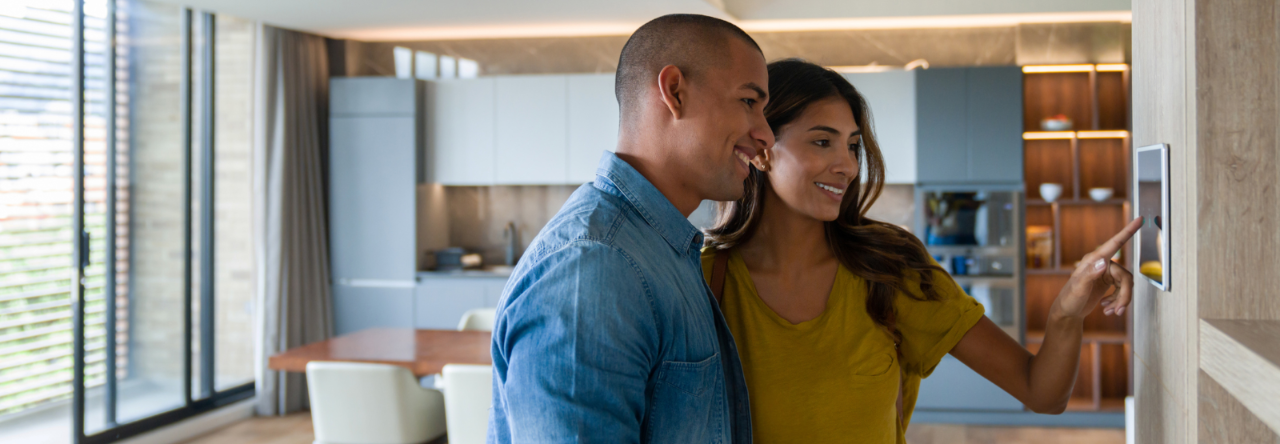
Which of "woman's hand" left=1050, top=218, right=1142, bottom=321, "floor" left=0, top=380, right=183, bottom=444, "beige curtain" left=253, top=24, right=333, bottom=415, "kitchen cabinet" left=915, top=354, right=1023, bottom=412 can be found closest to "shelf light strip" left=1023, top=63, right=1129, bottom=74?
"kitchen cabinet" left=915, top=354, right=1023, bottom=412

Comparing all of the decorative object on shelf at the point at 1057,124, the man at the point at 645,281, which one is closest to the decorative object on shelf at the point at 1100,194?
the decorative object on shelf at the point at 1057,124

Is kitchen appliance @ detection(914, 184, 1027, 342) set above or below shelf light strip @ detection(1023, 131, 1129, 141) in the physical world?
below

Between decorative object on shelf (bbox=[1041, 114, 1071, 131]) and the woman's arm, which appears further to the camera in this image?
decorative object on shelf (bbox=[1041, 114, 1071, 131])

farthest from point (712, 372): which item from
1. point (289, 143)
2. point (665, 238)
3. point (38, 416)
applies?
point (289, 143)

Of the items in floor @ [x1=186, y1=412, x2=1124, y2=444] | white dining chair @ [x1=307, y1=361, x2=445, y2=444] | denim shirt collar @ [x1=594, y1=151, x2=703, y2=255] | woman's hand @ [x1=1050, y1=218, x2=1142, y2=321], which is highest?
denim shirt collar @ [x1=594, y1=151, x2=703, y2=255]

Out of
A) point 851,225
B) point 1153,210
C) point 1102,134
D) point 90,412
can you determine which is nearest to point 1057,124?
point 1102,134

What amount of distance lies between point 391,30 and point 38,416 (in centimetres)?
308

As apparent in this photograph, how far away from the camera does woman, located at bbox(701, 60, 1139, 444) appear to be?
125 centimetres

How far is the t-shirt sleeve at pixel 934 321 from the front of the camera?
4.42 feet

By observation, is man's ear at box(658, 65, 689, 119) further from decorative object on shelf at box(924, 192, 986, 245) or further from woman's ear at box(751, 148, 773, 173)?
decorative object on shelf at box(924, 192, 986, 245)

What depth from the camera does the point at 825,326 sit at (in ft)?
4.29

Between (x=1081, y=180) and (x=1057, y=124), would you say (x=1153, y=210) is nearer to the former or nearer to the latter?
(x=1057, y=124)

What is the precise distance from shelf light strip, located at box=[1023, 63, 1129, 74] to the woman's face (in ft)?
14.1

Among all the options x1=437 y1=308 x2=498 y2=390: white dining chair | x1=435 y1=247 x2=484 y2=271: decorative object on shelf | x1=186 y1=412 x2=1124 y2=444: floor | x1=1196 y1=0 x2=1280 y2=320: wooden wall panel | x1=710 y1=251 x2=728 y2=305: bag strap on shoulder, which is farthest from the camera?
x1=435 y1=247 x2=484 y2=271: decorative object on shelf
